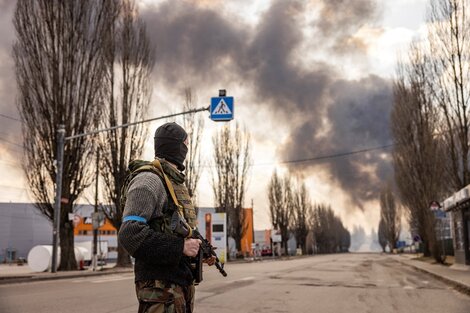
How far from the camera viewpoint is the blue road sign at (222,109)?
1792 centimetres

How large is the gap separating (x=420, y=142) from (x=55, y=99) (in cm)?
2270

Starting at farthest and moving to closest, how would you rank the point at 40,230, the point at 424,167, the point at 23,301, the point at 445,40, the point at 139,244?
the point at 40,230 < the point at 424,167 < the point at 445,40 < the point at 23,301 < the point at 139,244

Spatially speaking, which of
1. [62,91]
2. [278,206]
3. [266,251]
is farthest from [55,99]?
[266,251]

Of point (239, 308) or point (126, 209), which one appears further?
point (239, 308)

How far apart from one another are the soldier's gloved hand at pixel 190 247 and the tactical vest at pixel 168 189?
11 cm

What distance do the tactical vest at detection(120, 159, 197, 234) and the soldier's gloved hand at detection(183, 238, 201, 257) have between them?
108mm

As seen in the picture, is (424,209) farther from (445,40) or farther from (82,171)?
(82,171)

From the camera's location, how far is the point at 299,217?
84.8 metres

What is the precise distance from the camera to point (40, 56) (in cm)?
2356

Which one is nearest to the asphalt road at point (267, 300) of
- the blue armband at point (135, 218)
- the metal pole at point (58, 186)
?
the blue armband at point (135, 218)

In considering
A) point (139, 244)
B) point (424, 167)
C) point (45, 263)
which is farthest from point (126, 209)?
point (424, 167)

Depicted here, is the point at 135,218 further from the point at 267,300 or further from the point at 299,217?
the point at 299,217

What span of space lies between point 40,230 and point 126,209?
70.2 metres

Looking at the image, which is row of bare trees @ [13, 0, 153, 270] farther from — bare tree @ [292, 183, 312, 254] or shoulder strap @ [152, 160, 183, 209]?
bare tree @ [292, 183, 312, 254]
